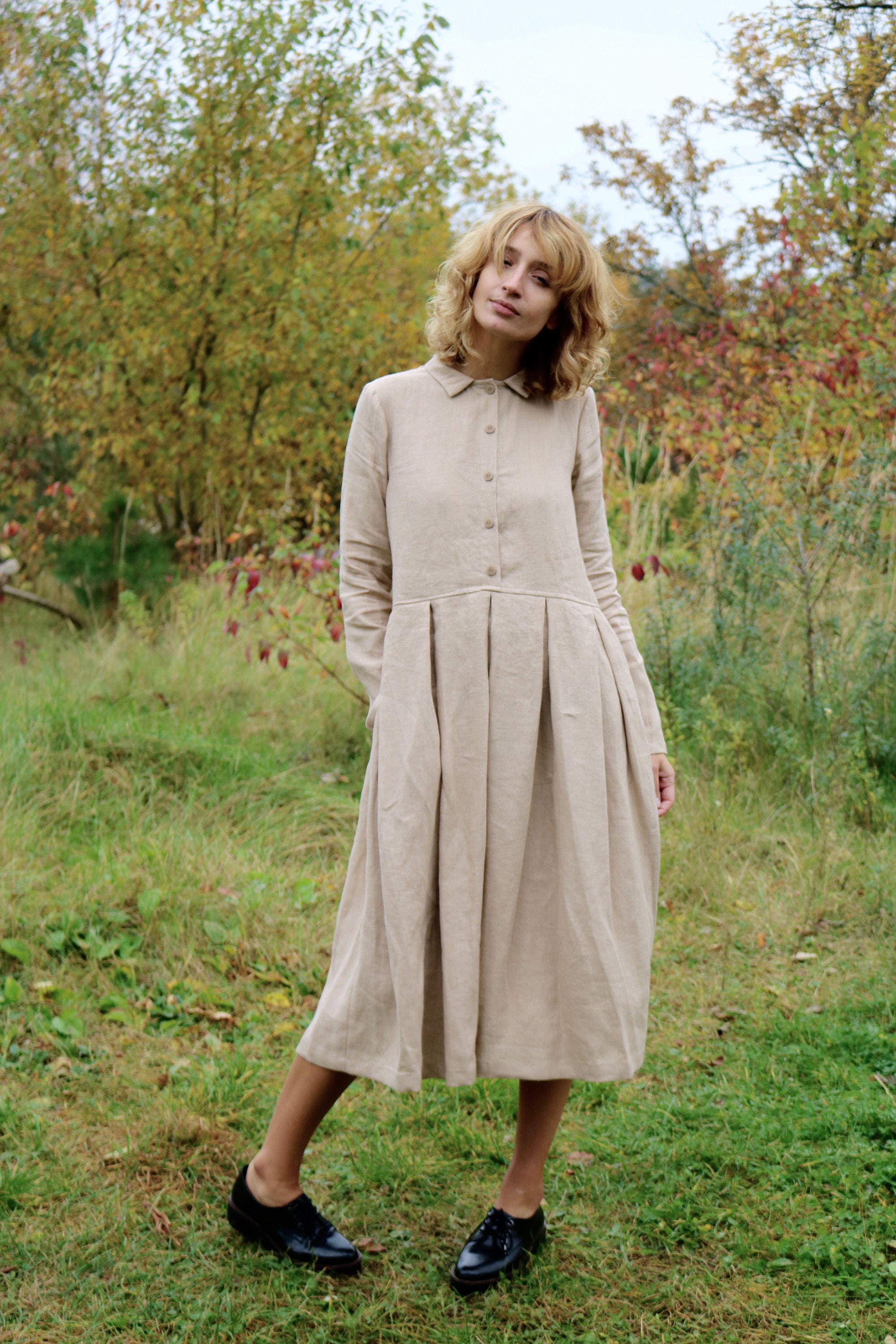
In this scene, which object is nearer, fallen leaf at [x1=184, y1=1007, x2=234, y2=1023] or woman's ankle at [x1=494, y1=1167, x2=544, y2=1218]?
woman's ankle at [x1=494, y1=1167, x2=544, y2=1218]

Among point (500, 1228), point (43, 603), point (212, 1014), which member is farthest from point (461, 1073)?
point (43, 603)

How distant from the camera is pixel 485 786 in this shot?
78.2 inches

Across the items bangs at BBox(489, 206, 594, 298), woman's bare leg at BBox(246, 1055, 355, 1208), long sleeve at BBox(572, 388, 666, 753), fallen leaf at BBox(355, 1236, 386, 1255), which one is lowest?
fallen leaf at BBox(355, 1236, 386, 1255)

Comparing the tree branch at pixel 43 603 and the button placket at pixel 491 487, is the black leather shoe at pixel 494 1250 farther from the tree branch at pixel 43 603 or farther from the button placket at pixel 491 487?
the tree branch at pixel 43 603

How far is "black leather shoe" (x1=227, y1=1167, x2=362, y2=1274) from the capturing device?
2197 millimetres

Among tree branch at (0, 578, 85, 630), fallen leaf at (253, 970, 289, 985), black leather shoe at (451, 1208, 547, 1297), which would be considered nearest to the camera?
black leather shoe at (451, 1208, 547, 1297)

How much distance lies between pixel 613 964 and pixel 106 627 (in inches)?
225

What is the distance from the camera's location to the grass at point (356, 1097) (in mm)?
2133

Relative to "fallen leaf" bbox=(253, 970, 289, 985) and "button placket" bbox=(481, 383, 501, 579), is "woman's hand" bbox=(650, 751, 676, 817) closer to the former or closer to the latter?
"button placket" bbox=(481, 383, 501, 579)

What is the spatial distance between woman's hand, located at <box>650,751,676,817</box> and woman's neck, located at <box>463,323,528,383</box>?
0.75 meters

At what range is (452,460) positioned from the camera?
2.08 m

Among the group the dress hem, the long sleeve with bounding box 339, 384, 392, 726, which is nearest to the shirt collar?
the long sleeve with bounding box 339, 384, 392, 726

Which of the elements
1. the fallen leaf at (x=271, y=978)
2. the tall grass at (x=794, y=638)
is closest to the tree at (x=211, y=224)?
the tall grass at (x=794, y=638)

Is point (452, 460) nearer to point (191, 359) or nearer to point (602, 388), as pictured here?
point (191, 359)
